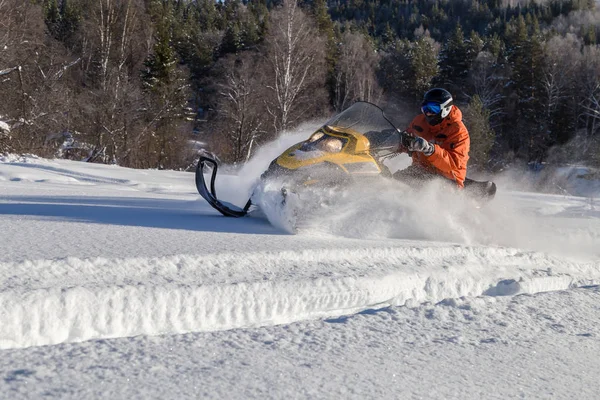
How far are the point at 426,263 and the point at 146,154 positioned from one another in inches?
769

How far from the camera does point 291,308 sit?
9.41 ft

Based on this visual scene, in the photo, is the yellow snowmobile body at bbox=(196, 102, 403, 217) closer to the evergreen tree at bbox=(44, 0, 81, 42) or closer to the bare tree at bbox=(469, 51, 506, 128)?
the evergreen tree at bbox=(44, 0, 81, 42)

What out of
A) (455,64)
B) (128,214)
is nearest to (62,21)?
(455,64)

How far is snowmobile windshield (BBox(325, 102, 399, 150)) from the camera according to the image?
4.85m

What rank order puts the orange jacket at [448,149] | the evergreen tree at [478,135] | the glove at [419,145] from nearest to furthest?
the glove at [419,145] → the orange jacket at [448,149] → the evergreen tree at [478,135]

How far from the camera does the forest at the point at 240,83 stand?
2014cm

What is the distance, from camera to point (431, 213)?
487 centimetres

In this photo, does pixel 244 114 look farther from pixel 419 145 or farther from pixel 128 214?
pixel 419 145

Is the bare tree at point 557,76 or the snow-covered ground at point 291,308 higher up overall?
the bare tree at point 557,76

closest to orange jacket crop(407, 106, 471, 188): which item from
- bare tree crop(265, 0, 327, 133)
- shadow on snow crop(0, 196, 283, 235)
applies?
shadow on snow crop(0, 196, 283, 235)

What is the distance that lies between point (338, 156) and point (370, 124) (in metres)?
0.56

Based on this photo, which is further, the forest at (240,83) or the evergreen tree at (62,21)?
the evergreen tree at (62,21)

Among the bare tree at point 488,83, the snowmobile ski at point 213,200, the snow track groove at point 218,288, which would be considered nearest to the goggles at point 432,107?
the snow track groove at point 218,288

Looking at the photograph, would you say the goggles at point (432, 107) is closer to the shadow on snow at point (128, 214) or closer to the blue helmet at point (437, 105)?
the blue helmet at point (437, 105)
